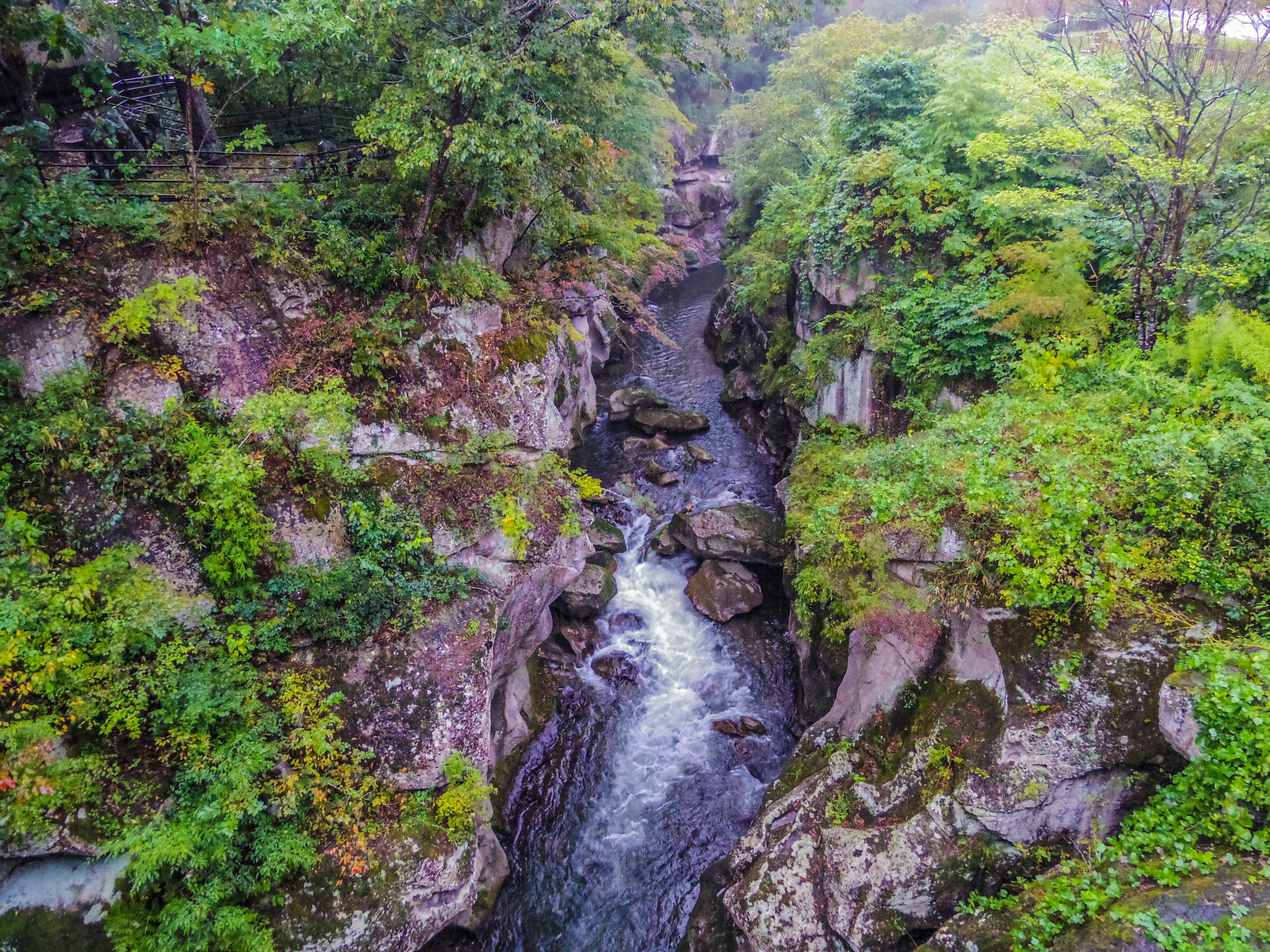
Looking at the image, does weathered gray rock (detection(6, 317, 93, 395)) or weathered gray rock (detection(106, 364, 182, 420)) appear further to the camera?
weathered gray rock (detection(106, 364, 182, 420))

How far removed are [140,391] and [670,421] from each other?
52.1ft

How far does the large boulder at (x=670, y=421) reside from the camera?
21641mm

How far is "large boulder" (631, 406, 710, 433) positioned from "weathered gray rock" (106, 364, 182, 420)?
49.7 feet

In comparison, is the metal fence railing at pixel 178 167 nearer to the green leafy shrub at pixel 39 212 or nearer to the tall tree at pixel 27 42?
the green leafy shrub at pixel 39 212

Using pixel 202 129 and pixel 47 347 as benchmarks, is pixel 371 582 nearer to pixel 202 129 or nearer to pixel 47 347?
pixel 47 347

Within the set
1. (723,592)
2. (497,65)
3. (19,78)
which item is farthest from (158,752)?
(723,592)

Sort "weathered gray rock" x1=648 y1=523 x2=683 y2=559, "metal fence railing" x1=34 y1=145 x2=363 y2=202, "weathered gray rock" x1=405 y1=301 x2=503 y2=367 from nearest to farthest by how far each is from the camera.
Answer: "metal fence railing" x1=34 y1=145 x2=363 y2=202 → "weathered gray rock" x1=405 y1=301 x2=503 y2=367 → "weathered gray rock" x1=648 y1=523 x2=683 y2=559

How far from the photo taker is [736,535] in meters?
16.0

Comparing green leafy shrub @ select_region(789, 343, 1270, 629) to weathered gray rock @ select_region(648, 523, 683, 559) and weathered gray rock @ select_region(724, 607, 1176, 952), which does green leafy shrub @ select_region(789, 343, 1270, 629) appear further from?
weathered gray rock @ select_region(648, 523, 683, 559)

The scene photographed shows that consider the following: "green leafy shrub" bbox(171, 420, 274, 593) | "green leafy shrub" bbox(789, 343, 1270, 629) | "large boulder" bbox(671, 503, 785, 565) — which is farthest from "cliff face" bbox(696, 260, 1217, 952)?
"green leafy shrub" bbox(171, 420, 274, 593)

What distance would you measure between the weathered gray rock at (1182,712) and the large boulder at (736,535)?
9.34 metres

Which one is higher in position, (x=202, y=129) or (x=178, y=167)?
(x=202, y=129)

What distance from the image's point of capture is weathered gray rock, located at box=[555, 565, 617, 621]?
14633 millimetres

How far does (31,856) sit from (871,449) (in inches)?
546
